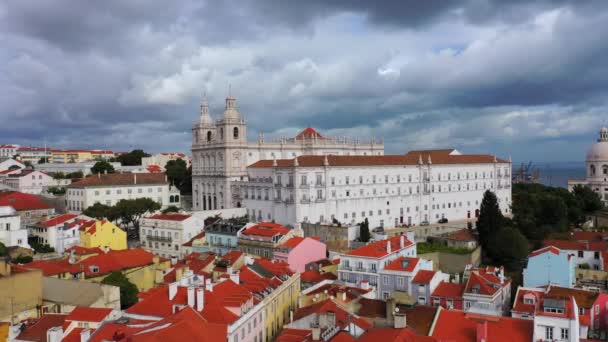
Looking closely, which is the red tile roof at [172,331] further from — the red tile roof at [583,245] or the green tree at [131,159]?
the green tree at [131,159]

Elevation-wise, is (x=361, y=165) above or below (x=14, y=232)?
above

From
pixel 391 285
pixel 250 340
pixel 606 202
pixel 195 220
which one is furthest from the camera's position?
pixel 606 202

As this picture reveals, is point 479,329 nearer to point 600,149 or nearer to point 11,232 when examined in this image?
point 11,232

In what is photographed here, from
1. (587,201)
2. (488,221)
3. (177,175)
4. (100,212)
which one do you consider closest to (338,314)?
(488,221)

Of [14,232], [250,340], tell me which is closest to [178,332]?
[250,340]

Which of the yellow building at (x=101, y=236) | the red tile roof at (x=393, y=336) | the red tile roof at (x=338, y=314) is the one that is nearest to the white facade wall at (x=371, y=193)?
the yellow building at (x=101, y=236)

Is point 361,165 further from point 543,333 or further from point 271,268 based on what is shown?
point 543,333

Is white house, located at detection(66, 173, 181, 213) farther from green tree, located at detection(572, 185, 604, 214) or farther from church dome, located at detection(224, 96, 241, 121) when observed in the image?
green tree, located at detection(572, 185, 604, 214)
